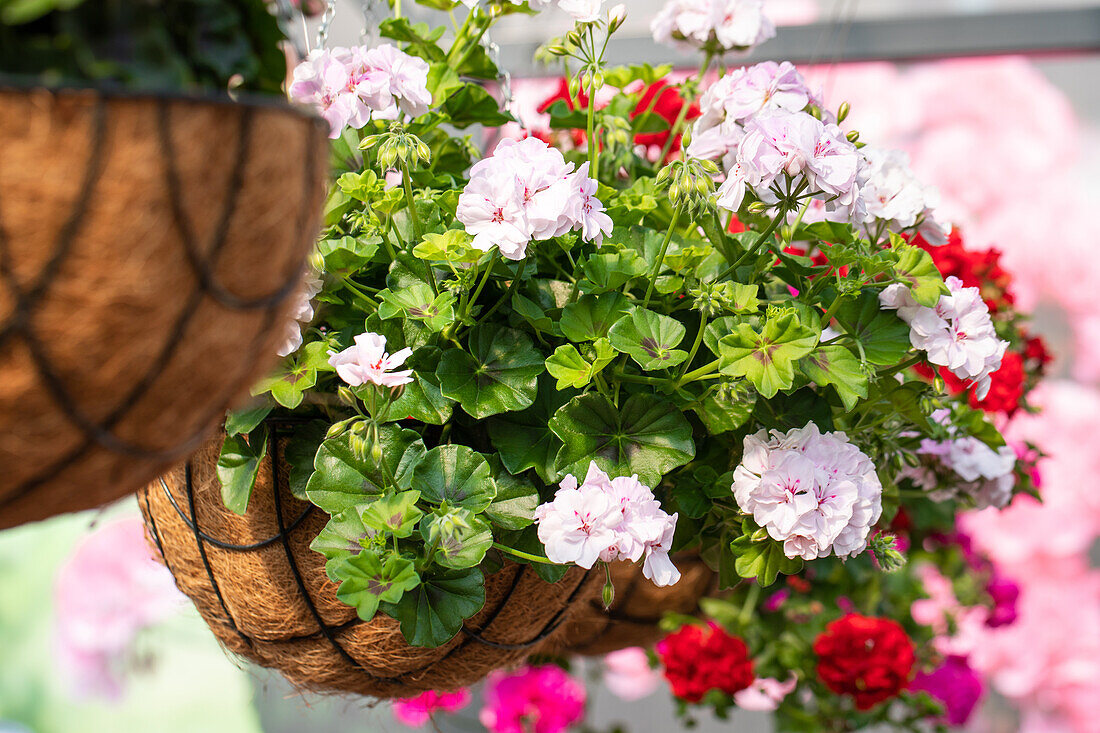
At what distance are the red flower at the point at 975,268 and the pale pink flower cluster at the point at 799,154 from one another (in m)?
0.38

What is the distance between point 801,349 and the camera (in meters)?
0.58

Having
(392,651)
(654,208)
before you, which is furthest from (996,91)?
(392,651)

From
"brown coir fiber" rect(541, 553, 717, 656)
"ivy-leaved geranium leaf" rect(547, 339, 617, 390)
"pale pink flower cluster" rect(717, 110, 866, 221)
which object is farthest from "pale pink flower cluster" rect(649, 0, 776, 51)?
"brown coir fiber" rect(541, 553, 717, 656)

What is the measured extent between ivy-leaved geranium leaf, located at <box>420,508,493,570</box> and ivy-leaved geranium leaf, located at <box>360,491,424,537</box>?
0.05 feet

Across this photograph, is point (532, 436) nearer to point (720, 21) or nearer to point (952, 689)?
point (720, 21)

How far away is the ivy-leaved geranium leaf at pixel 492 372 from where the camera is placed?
23.9 inches

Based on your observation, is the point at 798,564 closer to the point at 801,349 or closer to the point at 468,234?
the point at 801,349

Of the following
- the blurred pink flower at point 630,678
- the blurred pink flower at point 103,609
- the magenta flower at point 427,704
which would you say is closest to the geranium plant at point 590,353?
the magenta flower at point 427,704

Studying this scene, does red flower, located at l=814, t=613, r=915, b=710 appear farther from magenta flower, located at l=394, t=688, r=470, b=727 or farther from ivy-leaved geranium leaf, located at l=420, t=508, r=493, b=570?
ivy-leaved geranium leaf, located at l=420, t=508, r=493, b=570

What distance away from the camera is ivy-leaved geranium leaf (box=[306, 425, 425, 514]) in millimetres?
581

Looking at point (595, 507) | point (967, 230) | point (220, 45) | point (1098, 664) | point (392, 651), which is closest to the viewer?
point (220, 45)

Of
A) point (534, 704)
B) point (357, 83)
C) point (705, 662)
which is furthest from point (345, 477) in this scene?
point (534, 704)

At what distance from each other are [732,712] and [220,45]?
218cm

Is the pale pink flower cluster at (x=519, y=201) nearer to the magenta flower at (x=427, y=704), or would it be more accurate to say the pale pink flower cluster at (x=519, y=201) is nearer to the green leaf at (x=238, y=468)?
the green leaf at (x=238, y=468)
